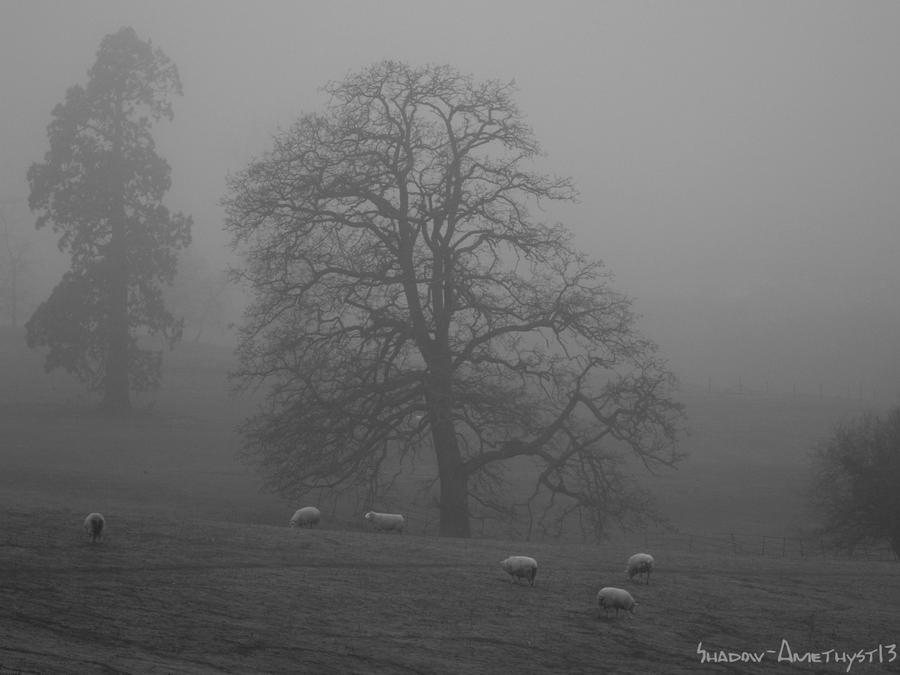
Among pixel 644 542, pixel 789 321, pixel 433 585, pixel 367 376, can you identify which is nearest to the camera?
pixel 433 585

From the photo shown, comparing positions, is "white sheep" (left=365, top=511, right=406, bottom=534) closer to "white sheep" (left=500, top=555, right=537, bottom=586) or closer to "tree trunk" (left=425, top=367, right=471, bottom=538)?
"tree trunk" (left=425, top=367, right=471, bottom=538)

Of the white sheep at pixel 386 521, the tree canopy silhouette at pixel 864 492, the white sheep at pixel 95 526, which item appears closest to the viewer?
the white sheep at pixel 95 526

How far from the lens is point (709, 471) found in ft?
207

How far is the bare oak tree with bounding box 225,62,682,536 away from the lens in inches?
1329

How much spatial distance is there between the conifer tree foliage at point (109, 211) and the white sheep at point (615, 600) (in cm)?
3884

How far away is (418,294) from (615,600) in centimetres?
→ 1624

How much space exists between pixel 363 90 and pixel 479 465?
12.9 meters

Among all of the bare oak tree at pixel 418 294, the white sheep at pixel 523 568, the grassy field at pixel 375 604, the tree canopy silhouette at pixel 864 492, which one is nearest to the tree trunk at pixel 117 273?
the grassy field at pixel 375 604

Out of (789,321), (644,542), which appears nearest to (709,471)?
(644,542)

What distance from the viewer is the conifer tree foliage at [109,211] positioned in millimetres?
54344

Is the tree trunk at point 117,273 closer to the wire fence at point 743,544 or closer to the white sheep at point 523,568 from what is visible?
the wire fence at point 743,544

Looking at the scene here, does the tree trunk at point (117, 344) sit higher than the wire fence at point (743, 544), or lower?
higher

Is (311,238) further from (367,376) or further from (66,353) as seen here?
(66,353)

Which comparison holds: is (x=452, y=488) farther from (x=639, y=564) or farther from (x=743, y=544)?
(x=743, y=544)
